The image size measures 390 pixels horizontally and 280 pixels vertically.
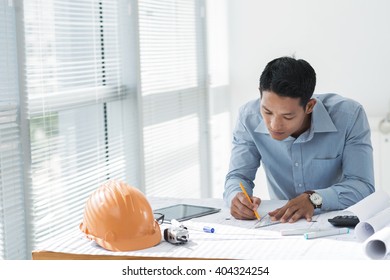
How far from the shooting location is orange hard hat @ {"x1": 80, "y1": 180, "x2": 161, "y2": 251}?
1.96 m

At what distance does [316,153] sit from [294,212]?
1.70 ft

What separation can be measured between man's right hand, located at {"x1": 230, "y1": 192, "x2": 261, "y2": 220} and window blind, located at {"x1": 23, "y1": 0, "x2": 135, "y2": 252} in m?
1.00

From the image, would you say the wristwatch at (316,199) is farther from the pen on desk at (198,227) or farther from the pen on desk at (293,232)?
the pen on desk at (198,227)

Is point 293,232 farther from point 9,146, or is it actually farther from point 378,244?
point 9,146

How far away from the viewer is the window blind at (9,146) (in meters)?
2.67

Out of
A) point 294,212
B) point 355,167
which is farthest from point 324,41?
point 294,212

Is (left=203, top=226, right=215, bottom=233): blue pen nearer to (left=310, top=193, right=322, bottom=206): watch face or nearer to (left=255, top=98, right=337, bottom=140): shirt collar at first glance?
(left=310, top=193, right=322, bottom=206): watch face

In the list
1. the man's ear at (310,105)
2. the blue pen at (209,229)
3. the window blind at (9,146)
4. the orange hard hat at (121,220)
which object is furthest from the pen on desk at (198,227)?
the window blind at (9,146)

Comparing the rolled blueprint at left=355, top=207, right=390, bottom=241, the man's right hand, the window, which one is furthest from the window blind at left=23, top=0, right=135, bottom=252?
the rolled blueprint at left=355, top=207, right=390, bottom=241

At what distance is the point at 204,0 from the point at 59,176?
2202mm

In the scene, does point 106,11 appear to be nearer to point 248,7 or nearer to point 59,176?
point 59,176

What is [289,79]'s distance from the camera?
243cm

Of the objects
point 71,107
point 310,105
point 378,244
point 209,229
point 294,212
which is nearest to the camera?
point 378,244

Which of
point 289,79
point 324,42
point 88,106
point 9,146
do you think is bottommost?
point 9,146
